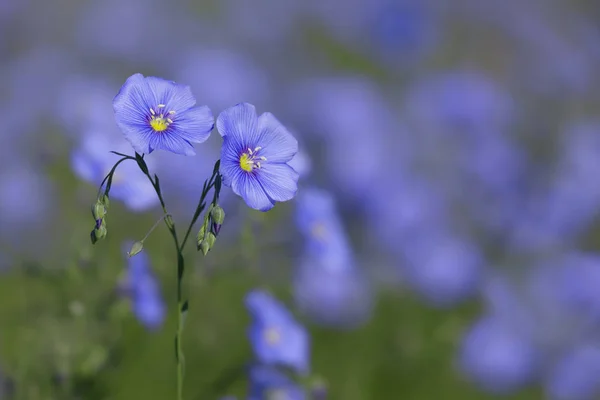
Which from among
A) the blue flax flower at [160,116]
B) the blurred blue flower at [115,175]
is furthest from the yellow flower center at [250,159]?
the blurred blue flower at [115,175]

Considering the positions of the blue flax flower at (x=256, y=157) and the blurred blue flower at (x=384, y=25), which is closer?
the blue flax flower at (x=256, y=157)

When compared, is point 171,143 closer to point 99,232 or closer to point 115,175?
point 99,232

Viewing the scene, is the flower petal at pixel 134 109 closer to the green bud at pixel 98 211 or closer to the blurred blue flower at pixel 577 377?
the green bud at pixel 98 211

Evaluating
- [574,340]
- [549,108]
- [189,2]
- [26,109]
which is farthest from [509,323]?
[189,2]

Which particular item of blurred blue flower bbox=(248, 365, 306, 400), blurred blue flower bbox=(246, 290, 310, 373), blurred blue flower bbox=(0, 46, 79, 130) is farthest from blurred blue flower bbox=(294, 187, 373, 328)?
blurred blue flower bbox=(0, 46, 79, 130)

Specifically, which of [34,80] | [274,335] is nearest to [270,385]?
[274,335]

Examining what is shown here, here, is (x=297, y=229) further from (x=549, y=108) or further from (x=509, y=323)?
(x=549, y=108)

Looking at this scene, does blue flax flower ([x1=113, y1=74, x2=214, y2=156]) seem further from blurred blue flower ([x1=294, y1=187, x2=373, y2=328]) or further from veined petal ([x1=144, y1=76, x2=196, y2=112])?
blurred blue flower ([x1=294, y1=187, x2=373, y2=328])

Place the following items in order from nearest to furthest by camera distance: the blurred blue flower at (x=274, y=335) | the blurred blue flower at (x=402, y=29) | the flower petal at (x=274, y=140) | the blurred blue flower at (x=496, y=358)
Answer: the flower petal at (x=274, y=140) < the blurred blue flower at (x=274, y=335) < the blurred blue flower at (x=496, y=358) < the blurred blue flower at (x=402, y=29)
